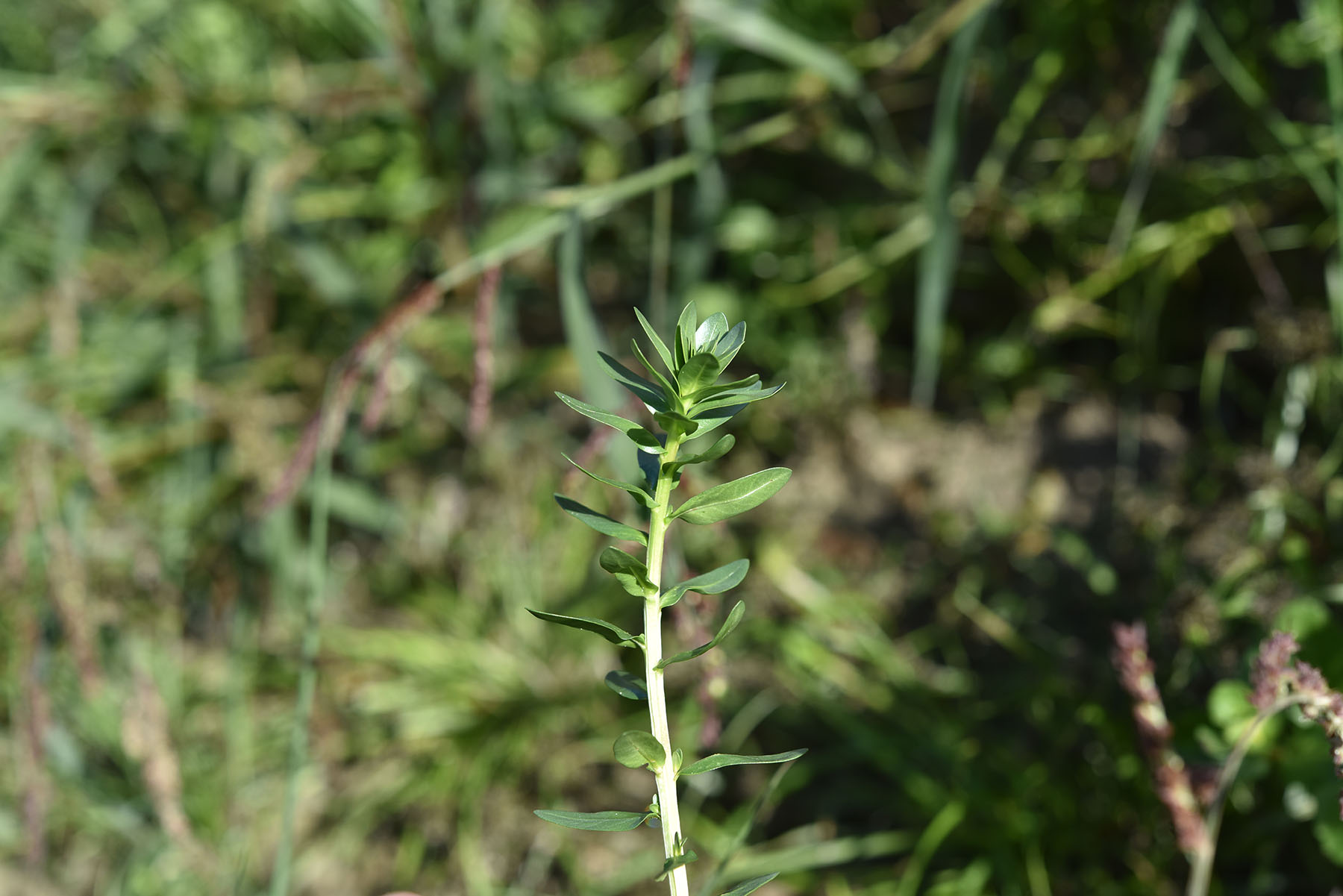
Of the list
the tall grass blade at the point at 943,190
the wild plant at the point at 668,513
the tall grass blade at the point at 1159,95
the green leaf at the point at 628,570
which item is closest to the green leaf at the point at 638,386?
the wild plant at the point at 668,513

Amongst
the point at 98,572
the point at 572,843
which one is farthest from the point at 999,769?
the point at 98,572

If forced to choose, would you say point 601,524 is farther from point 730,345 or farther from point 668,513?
point 730,345

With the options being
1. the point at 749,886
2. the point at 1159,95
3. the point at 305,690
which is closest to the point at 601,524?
the point at 749,886

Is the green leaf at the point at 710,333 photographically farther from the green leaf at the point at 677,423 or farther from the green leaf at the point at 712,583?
the green leaf at the point at 712,583

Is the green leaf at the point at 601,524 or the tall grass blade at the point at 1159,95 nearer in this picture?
the green leaf at the point at 601,524

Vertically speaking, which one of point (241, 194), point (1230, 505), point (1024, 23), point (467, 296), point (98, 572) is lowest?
point (1230, 505)

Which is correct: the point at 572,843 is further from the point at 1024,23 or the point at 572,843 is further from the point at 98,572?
the point at 1024,23
